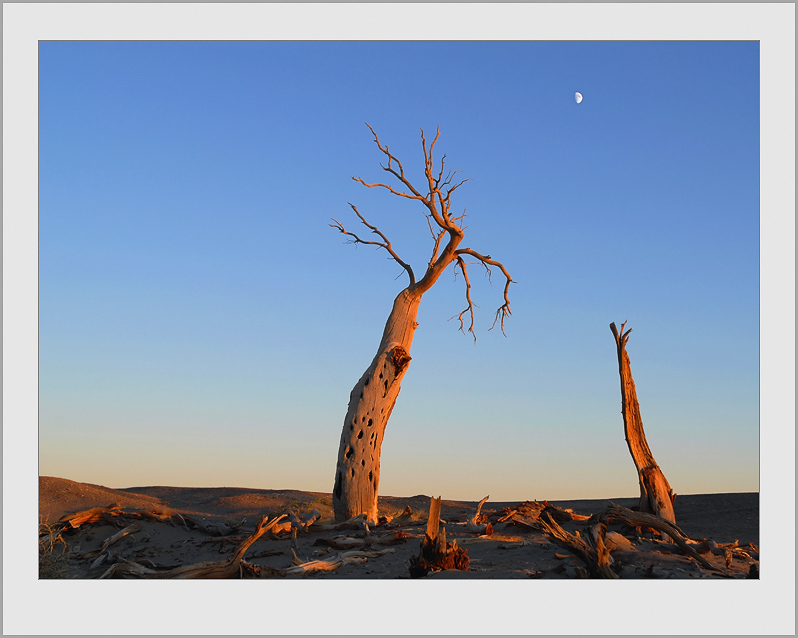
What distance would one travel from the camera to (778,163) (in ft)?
25.7

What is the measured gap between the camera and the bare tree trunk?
1219cm

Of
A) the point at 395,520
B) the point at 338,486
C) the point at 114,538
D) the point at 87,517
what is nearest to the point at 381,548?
the point at 338,486

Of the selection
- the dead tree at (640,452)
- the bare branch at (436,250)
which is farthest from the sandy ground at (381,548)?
the bare branch at (436,250)

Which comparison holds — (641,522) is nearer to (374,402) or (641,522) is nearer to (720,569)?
(720,569)

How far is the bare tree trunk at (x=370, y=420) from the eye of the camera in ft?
40.0

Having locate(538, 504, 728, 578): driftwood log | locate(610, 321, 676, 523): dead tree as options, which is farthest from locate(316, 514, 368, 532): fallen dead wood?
locate(610, 321, 676, 523): dead tree

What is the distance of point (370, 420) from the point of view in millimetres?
Answer: 12430

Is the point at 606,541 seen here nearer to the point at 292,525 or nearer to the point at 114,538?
the point at 292,525

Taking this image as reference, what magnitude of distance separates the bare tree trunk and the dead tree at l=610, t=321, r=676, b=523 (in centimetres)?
377

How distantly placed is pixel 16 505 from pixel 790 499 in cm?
789

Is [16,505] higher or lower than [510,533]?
higher

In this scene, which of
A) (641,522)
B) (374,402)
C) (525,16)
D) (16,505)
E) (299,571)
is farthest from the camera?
(374,402)

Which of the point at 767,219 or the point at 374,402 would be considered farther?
the point at 374,402

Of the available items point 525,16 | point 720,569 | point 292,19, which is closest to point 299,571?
point 720,569
